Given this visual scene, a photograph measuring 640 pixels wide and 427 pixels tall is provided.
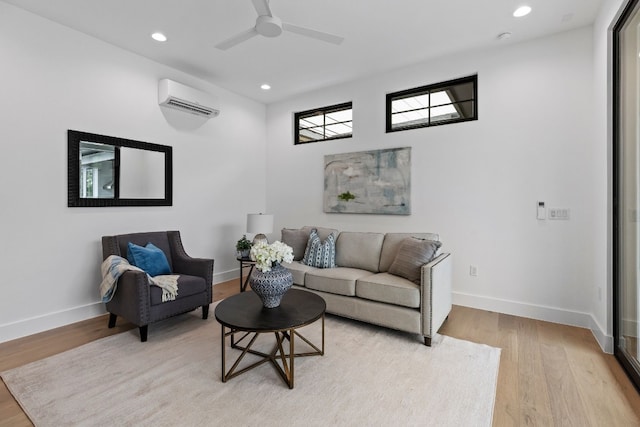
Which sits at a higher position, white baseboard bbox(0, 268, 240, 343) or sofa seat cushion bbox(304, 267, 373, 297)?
sofa seat cushion bbox(304, 267, 373, 297)

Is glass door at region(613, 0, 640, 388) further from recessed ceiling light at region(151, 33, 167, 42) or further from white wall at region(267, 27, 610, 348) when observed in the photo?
recessed ceiling light at region(151, 33, 167, 42)

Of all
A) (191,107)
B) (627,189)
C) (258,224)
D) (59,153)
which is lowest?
(258,224)

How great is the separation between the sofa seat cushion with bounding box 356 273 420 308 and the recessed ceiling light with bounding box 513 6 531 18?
2.61 meters

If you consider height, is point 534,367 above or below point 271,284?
below

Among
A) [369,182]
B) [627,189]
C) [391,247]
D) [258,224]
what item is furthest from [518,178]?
[258,224]

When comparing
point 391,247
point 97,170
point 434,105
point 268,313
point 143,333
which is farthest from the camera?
point 434,105

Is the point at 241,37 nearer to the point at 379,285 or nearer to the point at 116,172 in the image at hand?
the point at 116,172

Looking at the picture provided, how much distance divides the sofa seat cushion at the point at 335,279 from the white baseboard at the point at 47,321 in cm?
228

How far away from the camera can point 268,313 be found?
2.16 m

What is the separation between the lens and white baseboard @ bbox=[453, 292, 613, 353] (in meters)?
2.70

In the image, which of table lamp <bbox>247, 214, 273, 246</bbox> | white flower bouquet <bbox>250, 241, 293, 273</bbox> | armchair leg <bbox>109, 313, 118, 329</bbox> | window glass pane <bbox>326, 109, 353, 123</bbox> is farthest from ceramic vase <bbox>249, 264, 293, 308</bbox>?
window glass pane <bbox>326, 109, 353, 123</bbox>

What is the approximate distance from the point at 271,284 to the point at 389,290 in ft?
3.79

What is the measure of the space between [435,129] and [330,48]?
1566mm

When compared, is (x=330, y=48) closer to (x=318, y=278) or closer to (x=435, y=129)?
(x=435, y=129)
